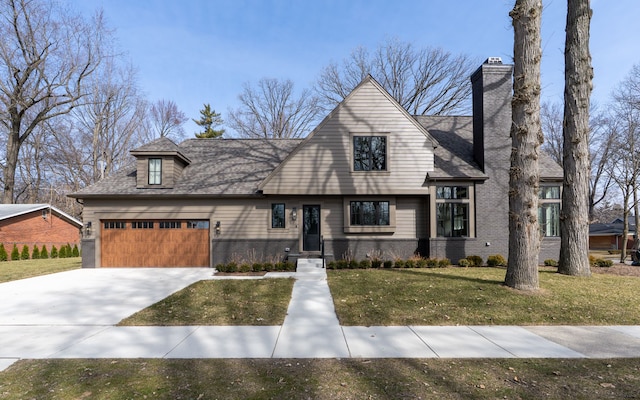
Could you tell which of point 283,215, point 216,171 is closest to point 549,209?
point 283,215

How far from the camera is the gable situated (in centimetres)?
1438

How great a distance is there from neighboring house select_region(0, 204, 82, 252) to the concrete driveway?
1390 centimetres

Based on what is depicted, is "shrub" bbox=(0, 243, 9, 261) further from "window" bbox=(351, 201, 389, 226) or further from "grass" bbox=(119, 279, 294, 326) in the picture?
"window" bbox=(351, 201, 389, 226)

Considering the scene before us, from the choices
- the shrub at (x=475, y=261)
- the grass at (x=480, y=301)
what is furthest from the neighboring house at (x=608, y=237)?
the grass at (x=480, y=301)

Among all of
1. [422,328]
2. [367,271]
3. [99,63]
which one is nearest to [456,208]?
[367,271]

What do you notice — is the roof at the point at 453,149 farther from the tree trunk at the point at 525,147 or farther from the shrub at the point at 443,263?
the tree trunk at the point at 525,147

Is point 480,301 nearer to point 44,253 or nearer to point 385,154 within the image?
point 385,154

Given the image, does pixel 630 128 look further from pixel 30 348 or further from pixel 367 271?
pixel 30 348

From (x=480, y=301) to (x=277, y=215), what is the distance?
9506 mm

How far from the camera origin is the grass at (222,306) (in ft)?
21.7

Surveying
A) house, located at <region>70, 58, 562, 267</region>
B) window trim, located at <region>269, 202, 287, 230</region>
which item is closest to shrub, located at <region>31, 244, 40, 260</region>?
house, located at <region>70, 58, 562, 267</region>

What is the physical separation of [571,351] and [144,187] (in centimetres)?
1588

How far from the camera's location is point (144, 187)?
14984mm

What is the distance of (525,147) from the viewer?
8898 millimetres
